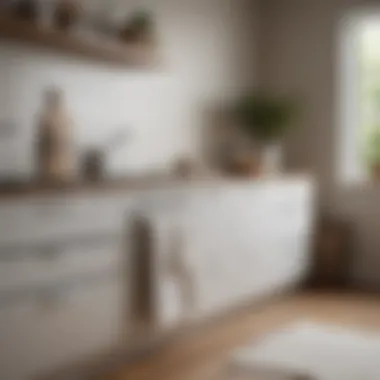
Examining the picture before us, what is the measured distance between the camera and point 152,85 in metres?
4.71

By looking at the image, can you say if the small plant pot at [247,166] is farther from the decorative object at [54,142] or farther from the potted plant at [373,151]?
the decorative object at [54,142]

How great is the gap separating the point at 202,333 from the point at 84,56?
1546 mm

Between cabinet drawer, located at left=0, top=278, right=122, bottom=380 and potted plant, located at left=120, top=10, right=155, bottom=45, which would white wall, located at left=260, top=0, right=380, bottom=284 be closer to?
potted plant, located at left=120, top=10, right=155, bottom=45

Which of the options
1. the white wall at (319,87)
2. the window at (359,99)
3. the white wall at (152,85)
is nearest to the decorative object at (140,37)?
the white wall at (152,85)

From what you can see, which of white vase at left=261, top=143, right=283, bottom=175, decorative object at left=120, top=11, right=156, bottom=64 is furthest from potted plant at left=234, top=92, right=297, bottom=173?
decorative object at left=120, top=11, right=156, bottom=64

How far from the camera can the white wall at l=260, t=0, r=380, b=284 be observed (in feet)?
18.7

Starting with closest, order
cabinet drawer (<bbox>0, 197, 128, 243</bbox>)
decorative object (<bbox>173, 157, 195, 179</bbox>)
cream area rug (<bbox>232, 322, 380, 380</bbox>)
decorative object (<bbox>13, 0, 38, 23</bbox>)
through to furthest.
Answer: cabinet drawer (<bbox>0, 197, 128, 243</bbox>) → cream area rug (<bbox>232, 322, 380, 380</bbox>) → decorative object (<bbox>13, 0, 38, 23</bbox>) → decorative object (<bbox>173, 157, 195, 179</bbox>)

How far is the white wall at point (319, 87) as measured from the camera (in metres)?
5.70

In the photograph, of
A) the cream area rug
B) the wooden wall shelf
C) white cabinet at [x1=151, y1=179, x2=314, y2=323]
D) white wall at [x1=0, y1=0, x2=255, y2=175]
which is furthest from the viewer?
white cabinet at [x1=151, y1=179, x2=314, y2=323]

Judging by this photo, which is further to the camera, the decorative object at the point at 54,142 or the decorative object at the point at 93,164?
the decorative object at the point at 93,164

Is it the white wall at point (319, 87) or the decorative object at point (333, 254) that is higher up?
the white wall at point (319, 87)

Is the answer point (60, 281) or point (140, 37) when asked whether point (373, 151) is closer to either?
point (140, 37)

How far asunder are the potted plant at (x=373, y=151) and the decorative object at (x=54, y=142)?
271cm

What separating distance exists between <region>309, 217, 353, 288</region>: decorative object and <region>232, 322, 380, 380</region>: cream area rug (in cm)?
158
